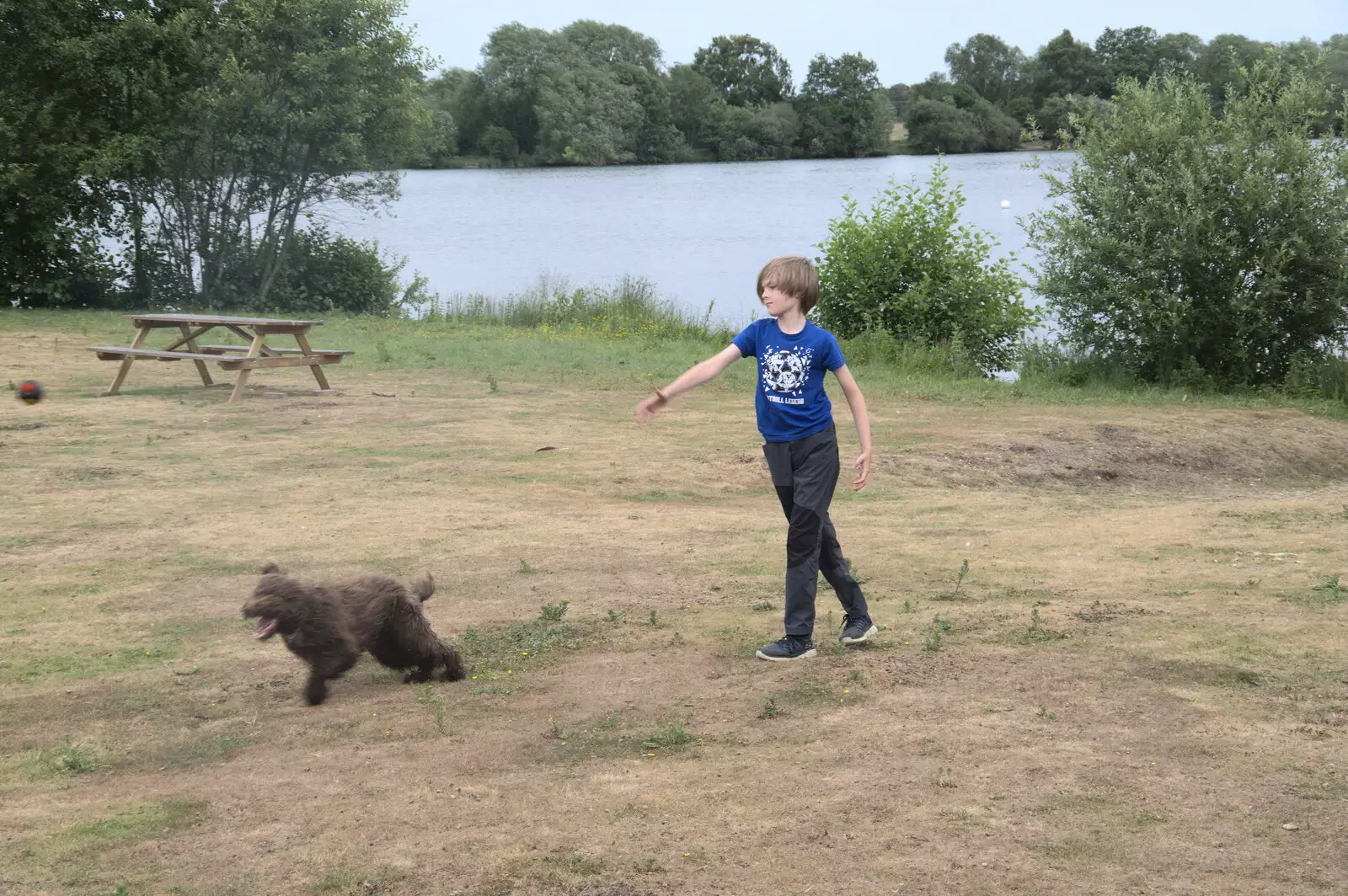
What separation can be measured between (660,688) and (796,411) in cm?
125

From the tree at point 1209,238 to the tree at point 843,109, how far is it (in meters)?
54.3

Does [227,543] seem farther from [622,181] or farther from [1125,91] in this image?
[622,181]

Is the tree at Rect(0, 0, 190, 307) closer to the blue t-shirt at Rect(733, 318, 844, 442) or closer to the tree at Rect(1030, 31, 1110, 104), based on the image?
the blue t-shirt at Rect(733, 318, 844, 442)

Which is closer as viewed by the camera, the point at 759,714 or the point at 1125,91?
the point at 759,714

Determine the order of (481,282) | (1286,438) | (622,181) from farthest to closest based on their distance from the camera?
(622,181), (481,282), (1286,438)

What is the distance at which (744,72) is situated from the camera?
7488 cm

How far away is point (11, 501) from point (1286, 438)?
11.4m

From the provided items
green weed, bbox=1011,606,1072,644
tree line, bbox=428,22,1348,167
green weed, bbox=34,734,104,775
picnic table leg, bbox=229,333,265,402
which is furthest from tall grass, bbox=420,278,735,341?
tree line, bbox=428,22,1348,167

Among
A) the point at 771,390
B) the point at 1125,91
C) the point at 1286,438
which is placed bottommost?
the point at 1286,438

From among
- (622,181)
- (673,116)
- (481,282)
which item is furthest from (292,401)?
(673,116)

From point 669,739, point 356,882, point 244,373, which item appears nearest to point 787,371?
point 669,739

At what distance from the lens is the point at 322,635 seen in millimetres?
5133

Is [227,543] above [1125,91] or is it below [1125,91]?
below

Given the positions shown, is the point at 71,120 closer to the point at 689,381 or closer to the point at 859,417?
the point at 689,381
